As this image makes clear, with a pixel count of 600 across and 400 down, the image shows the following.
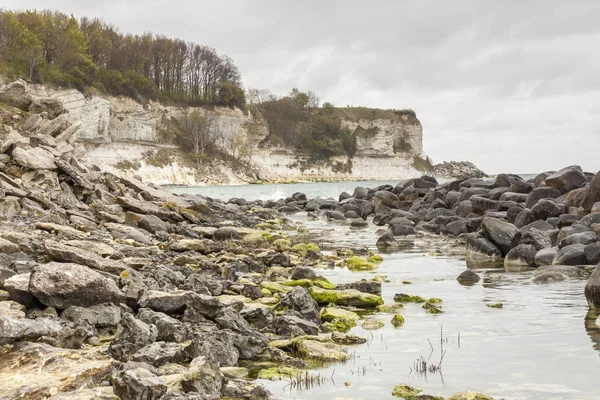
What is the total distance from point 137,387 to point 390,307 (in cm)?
491

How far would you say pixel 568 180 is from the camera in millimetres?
21719

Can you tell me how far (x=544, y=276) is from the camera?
10.6m

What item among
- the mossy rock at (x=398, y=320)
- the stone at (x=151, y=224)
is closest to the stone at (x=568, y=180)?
the stone at (x=151, y=224)

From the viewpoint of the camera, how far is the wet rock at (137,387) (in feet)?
13.4

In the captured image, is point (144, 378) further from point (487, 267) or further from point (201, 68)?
point (201, 68)

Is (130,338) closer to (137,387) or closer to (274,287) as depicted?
(137,387)

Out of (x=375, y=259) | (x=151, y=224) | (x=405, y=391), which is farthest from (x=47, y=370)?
(x=151, y=224)

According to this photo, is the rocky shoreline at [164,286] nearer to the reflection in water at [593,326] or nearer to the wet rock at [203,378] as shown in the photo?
the wet rock at [203,378]

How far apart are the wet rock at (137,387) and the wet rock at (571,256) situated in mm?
9810

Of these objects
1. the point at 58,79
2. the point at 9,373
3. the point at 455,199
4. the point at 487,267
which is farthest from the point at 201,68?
the point at 9,373

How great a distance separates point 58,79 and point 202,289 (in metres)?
65.6

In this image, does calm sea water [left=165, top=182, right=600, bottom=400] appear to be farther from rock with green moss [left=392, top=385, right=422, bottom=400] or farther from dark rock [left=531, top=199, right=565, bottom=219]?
dark rock [left=531, top=199, right=565, bottom=219]

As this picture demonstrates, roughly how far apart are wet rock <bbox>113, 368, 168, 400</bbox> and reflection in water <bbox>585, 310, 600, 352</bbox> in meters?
4.46

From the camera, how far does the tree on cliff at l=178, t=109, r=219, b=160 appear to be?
85.4 m
